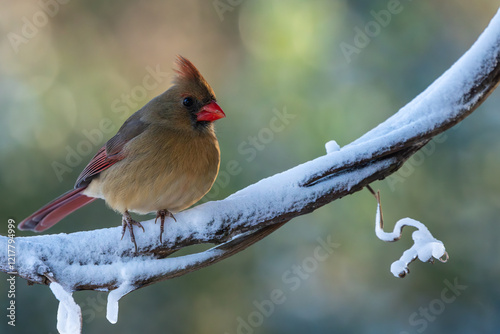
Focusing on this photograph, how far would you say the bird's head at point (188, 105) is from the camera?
1.83 meters

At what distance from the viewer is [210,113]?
72.0 inches

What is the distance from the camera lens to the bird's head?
6.00ft

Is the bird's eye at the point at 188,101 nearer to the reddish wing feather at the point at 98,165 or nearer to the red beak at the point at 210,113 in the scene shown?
the red beak at the point at 210,113

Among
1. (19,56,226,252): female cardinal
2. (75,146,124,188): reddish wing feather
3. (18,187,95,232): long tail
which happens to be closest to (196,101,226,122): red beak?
(19,56,226,252): female cardinal

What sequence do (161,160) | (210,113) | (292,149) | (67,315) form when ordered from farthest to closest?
1. (292,149)
2. (210,113)
3. (161,160)
4. (67,315)

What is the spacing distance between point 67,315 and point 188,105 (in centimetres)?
87

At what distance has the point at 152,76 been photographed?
2.76 m

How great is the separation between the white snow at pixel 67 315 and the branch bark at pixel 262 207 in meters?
0.03

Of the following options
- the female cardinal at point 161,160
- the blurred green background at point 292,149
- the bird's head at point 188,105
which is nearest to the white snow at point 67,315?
the female cardinal at point 161,160

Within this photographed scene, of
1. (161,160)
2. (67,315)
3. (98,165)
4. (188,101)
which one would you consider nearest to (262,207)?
(67,315)

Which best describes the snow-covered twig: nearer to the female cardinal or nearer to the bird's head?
the female cardinal

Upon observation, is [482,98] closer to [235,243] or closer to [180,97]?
[235,243]

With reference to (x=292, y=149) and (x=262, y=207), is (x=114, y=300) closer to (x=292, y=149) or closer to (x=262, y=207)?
(x=262, y=207)

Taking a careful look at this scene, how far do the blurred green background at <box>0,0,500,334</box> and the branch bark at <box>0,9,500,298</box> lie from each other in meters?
1.35
